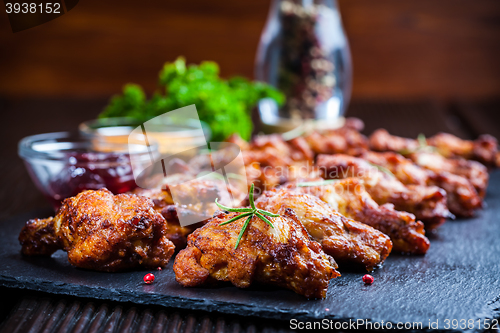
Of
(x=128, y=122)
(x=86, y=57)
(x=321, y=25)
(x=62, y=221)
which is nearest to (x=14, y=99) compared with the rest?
(x=86, y=57)

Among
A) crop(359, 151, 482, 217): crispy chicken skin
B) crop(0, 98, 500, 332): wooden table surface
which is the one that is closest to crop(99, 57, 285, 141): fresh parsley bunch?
crop(0, 98, 500, 332): wooden table surface

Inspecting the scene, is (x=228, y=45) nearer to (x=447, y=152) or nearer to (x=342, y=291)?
(x=447, y=152)

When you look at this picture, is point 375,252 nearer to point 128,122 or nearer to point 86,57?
point 128,122

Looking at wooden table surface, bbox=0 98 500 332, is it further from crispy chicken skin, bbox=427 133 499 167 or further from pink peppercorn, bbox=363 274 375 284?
crispy chicken skin, bbox=427 133 499 167

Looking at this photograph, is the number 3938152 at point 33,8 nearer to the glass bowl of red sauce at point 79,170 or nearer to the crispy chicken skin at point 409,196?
the glass bowl of red sauce at point 79,170

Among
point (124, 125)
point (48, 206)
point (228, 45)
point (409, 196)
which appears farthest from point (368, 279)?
point (228, 45)
